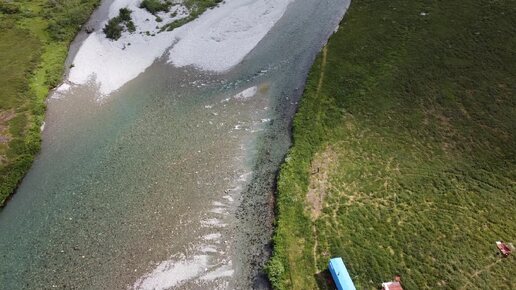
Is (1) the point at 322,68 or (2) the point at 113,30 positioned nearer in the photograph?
(1) the point at 322,68

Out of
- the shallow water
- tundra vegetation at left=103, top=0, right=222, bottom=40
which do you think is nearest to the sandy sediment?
tundra vegetation at left=103, top=0, right=222, bottom=40

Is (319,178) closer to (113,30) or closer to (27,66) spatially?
(113,30)

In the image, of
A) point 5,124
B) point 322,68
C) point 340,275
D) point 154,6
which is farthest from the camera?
point 154,6

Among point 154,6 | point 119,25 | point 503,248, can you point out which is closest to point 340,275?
point 503,248

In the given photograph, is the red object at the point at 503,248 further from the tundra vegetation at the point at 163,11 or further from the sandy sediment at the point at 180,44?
the tundra vegetation at the point at 163,11

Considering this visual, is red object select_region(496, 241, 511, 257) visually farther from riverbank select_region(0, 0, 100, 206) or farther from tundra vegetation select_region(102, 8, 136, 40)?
tundra vegetation select_region(102, 8, 136, 40)

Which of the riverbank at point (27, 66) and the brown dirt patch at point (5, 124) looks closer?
the riverbank at point (27, 66)

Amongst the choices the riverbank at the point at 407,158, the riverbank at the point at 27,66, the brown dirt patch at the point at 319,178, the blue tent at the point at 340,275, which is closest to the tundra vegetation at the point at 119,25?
the riverbank at the point at 27,66

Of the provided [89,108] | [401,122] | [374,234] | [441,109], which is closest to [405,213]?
[374,234]
